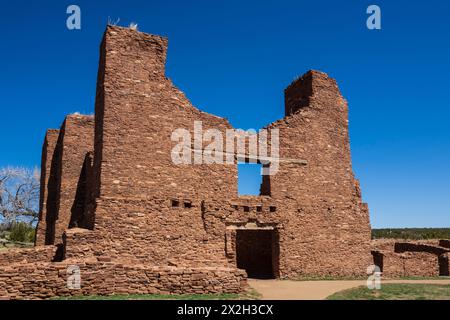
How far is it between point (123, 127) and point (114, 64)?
2217 millimetres

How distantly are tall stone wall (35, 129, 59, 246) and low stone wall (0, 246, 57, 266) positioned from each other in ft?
24.1

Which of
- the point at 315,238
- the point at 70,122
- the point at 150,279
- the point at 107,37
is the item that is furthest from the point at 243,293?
the point at 70,122

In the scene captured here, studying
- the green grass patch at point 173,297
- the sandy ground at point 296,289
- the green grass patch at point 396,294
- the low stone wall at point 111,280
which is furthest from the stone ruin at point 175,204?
the green grass patch at point 396,294

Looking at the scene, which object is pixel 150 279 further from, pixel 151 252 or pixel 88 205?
pixel 88 205

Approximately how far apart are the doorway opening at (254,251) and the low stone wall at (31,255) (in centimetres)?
906

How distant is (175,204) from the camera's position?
1452 cm

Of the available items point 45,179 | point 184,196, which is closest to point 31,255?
point 184,196

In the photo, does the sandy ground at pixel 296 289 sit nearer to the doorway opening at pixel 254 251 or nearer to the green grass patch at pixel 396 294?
the green grass patch at pixel 396 294

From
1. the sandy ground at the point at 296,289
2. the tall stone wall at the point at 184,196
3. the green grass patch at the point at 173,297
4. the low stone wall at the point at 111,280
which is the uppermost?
the tall stone wall at the point at 184,196

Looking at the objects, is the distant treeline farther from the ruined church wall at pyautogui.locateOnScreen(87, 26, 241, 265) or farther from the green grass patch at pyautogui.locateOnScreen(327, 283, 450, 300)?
the ruined church wall at pyautogui.locateOnScreen(87, 26, 241, 265)

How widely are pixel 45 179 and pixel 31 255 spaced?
31.1 feet

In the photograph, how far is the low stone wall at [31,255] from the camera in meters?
14.2

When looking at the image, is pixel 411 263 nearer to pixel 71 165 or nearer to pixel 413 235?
pixel 71 165

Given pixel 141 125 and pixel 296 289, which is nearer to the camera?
pixel 296 289
